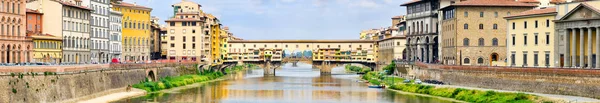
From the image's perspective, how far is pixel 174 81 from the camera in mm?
103312

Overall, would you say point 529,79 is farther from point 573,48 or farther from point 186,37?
point 186,37

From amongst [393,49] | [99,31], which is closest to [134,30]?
[99,31]

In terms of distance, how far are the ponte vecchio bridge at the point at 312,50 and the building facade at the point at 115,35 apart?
1996 inches

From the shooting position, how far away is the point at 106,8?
10594cm

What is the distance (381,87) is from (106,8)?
116 feet

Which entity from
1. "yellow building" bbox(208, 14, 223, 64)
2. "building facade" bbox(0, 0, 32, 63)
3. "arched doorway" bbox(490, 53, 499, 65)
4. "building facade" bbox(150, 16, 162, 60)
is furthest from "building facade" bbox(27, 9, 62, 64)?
"yellow building" bbox(208, 14, 223, 64)

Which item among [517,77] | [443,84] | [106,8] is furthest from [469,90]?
[106,8]

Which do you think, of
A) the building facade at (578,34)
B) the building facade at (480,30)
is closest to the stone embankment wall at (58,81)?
the building facade at (480,30)

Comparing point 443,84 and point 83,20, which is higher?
point 83,20

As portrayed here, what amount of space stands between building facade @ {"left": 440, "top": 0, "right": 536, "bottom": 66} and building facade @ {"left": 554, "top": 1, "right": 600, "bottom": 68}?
2477 centimetres

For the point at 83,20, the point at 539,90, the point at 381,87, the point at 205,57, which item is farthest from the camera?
the point at 205,57

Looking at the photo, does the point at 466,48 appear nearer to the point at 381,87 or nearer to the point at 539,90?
the point at 381,87

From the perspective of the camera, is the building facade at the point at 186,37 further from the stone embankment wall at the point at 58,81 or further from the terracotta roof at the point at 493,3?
the terracotta roof at the point at 493,3

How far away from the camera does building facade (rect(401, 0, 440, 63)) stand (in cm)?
12219
